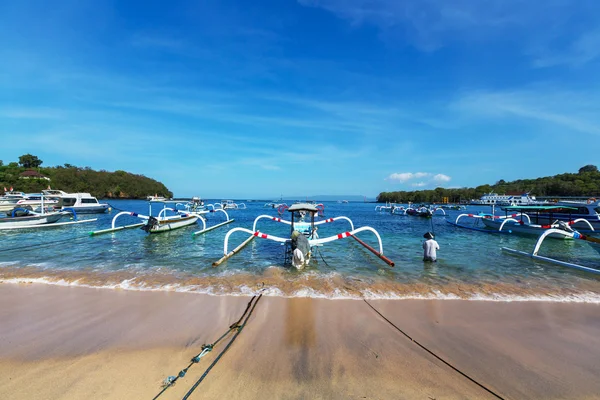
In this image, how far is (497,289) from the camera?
24.5ft

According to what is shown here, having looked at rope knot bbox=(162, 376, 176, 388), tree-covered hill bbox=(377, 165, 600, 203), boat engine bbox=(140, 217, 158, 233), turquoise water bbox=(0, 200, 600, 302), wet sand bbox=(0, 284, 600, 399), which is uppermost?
tree-covered hill bbox=(377, 165, 600, 203)

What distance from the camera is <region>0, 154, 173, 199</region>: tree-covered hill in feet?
198

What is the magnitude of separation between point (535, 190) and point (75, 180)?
164010 millimetres

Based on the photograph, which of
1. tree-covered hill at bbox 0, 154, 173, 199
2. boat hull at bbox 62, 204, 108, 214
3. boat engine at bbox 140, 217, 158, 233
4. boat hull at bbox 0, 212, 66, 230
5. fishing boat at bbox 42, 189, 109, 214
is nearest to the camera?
boat engine at bbox 140, 217, 158, 233

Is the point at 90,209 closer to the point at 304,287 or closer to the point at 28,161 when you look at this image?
the point at 304,287

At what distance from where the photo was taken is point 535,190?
102 meters

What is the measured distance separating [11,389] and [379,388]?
4.20 m

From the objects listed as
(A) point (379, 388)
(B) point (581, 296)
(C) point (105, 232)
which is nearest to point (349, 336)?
(A) point (379, 388)

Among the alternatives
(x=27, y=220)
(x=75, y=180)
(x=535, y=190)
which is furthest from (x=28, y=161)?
(x=535, y=190)

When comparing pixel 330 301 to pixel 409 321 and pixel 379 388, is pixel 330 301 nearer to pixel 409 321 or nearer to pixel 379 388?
pixel 409 321

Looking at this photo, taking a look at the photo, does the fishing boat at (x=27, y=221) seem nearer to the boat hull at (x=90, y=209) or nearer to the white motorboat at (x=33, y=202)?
the white motorboat at (x=33, y=202)

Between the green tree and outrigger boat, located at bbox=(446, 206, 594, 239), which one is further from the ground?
the green tree

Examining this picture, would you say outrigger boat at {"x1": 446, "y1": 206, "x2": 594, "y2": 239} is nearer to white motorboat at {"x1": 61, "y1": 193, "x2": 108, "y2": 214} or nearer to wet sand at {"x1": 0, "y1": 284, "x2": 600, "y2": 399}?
wet sand at {"x1": 0, "y1": 284, "x2": 600, "y2": 399}

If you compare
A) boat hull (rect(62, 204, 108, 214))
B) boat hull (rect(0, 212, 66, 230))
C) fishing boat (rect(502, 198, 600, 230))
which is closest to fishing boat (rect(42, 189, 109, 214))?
boat hull (rect(62, 204, 108, 214))
